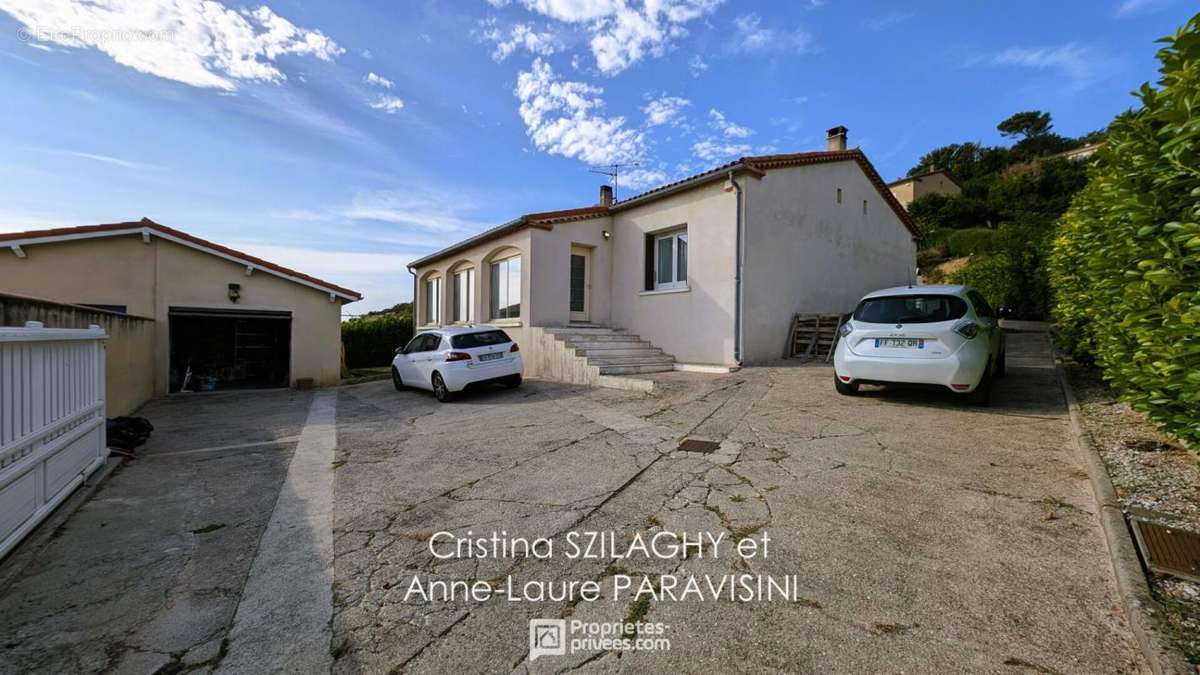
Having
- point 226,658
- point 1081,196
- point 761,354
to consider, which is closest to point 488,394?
point 761,354

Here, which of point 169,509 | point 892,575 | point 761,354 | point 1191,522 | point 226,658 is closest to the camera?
point 226,658

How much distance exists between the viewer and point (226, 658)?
2.20 m

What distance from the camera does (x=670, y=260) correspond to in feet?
41.5

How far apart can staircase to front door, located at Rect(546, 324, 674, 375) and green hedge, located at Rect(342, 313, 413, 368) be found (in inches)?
548

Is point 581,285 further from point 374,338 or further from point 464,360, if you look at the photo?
point 374,338

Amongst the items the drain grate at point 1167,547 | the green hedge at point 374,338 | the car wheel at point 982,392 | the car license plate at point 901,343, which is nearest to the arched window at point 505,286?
the car license plate at point 901,343

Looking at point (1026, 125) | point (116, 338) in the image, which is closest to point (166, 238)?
point (116, 338)

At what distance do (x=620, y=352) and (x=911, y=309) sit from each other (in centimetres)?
647

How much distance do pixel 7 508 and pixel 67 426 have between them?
4.61 feet

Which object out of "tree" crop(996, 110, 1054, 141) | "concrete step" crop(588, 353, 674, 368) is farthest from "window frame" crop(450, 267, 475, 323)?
"tree" crop(996, 110, 1054, 141)

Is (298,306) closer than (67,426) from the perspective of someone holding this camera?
No

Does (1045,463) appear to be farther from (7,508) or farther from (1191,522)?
(7,508)

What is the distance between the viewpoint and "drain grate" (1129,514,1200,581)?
2.46m

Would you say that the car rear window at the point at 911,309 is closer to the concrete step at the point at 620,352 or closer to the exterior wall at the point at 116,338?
the concrete step at the point at 620,352
